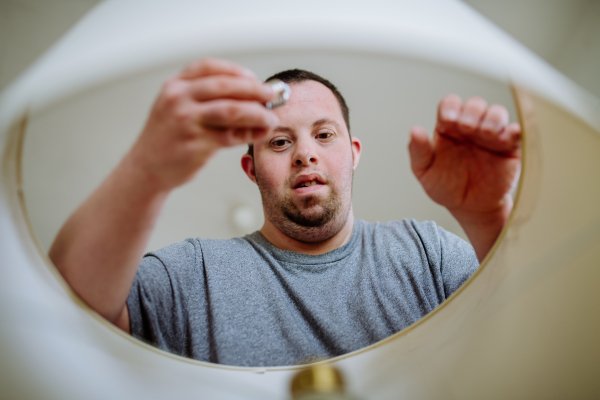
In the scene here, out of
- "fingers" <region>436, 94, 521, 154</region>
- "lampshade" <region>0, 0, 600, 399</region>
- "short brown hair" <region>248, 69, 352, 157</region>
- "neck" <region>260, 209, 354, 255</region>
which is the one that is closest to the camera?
"lampshade" <region>0, 0, 600, 399</region>

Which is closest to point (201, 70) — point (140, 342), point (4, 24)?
point (4, 24)

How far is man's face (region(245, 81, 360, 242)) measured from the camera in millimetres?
532

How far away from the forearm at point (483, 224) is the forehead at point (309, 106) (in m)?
0.23

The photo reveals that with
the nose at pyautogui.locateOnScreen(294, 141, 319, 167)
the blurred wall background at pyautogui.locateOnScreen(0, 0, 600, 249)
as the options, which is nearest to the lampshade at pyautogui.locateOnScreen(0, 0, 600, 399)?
the blurred wall background at pyautogui.locateOnScreen(0, 0, 600, 249)

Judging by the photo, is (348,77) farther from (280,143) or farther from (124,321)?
(124,321)

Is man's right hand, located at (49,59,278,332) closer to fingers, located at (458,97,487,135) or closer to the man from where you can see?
the man

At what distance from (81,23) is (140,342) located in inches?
13.4

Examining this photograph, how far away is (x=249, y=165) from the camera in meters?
0.58

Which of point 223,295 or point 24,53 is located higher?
point 24,53

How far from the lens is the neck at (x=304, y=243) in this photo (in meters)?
0.63

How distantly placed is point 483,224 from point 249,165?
1.12ft

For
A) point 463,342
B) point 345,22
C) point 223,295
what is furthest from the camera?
point 223,295

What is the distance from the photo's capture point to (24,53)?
33 cm

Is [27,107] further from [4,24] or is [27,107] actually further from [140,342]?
[140,342]
